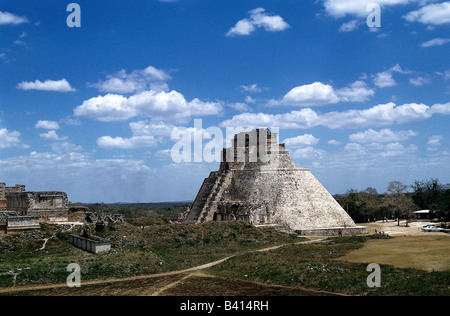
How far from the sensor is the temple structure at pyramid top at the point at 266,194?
39.1 m

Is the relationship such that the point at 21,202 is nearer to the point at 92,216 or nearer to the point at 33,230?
the point at 92,216

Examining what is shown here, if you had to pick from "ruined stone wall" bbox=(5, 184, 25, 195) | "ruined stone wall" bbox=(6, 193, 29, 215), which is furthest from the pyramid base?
"ruined stone wall" bbox=(5, 184, 25, 195)

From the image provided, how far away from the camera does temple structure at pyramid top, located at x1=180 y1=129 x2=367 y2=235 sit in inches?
1539

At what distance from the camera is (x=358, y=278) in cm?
1752

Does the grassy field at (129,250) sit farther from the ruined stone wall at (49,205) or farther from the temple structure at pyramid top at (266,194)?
the ruined stone wall at (49,205)

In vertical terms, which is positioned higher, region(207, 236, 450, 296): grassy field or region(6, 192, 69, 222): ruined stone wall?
region(6, 192, 69, 222): ruined stone wall

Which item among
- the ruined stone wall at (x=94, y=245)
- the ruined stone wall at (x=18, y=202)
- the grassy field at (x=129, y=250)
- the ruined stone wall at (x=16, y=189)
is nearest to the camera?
the grassy field at (x=129, y=250)

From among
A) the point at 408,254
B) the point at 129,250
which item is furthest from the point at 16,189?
the point at 408,254

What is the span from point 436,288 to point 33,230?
2400 centimetres

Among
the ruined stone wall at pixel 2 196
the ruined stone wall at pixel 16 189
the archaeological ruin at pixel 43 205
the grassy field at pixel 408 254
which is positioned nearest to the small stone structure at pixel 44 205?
the archaeological ruin at pixel 43 205

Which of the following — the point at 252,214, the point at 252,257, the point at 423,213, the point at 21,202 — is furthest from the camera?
the point at 423,213

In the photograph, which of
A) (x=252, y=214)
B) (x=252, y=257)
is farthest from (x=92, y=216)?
(x=252, y=257)

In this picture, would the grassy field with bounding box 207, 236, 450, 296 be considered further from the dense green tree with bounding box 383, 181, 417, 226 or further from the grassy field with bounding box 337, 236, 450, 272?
the dense green tree with bounding box 383, 181, 417, 226
